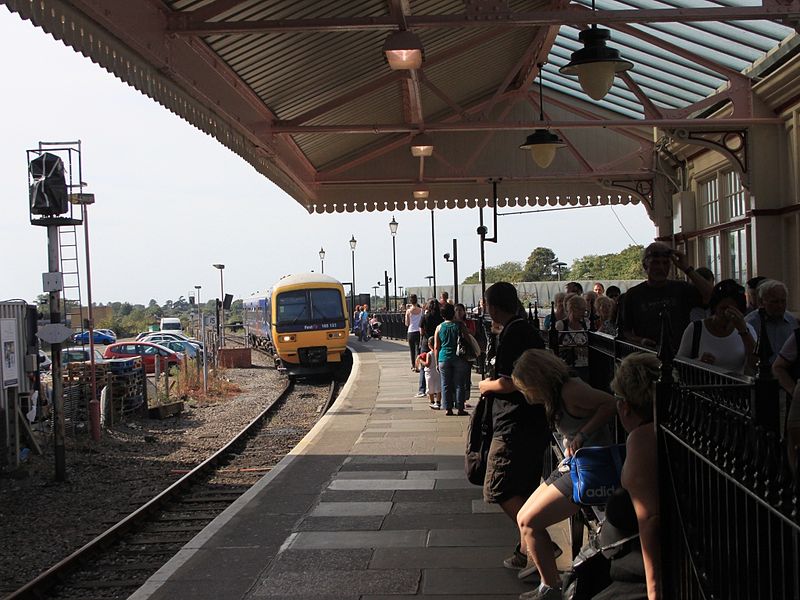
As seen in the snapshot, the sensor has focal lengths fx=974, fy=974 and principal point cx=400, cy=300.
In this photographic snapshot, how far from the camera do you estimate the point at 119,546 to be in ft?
30.2

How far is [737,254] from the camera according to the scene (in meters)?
13.7

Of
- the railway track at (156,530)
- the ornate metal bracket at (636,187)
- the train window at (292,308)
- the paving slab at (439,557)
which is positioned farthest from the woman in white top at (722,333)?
the train window at (292,308)

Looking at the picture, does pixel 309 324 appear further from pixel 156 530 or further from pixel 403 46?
pixel 403 46

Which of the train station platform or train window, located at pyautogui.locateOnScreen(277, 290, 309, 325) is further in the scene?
train window, located at pyautogui.locateOnScreen(277, 290, 309, 325)

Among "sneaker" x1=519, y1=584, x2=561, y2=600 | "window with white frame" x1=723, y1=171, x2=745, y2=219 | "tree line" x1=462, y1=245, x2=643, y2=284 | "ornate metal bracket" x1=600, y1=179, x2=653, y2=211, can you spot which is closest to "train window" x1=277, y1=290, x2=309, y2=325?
"ornate metal bracket" x1=600, y1=179, x2=653, y2=211

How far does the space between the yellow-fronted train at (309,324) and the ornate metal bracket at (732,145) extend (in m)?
17.3

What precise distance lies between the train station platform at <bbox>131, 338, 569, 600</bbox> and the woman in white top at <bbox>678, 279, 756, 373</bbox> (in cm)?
165

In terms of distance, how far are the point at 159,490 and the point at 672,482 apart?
9.64 m

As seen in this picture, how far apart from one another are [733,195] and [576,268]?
A: 87597 millimetres

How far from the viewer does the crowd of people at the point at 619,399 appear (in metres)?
3.73

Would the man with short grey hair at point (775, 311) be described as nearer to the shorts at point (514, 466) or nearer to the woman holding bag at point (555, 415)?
the shorts at point (514, 466)

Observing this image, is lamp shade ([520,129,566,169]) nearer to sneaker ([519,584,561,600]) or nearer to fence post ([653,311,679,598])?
sneaker ([519,584,561,600])

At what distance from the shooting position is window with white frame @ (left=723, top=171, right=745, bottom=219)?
43.9ft

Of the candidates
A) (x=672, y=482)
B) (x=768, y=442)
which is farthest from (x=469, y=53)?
(x=768, y=442)
